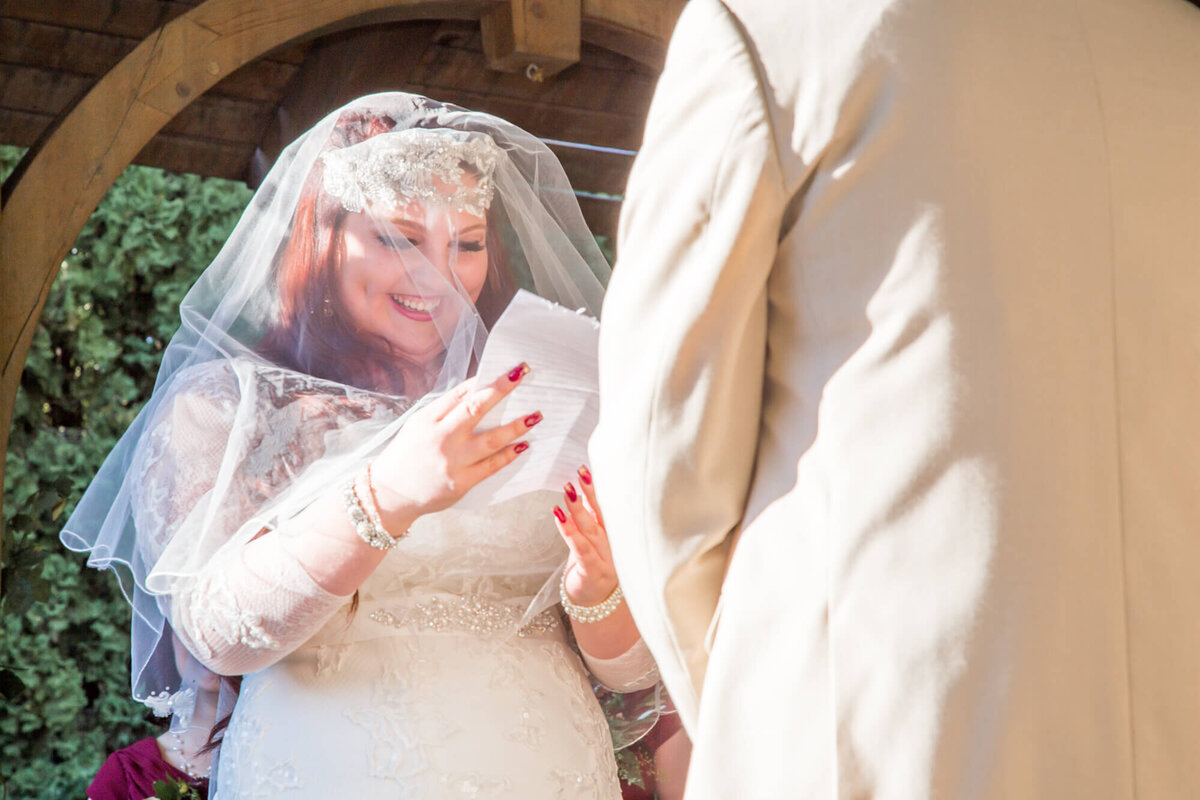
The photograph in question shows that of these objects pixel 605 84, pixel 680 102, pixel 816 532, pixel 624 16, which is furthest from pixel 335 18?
pixel 816 532

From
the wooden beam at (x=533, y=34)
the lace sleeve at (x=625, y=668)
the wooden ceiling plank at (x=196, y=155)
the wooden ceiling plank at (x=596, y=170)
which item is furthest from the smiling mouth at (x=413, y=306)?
the wooden ceiling plank at (x=596, y=170)

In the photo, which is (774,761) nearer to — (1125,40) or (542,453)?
(1125,40)

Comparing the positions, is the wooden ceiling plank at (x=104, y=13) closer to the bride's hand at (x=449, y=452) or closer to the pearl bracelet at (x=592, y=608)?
the bride's hand at (x=449, y=452)

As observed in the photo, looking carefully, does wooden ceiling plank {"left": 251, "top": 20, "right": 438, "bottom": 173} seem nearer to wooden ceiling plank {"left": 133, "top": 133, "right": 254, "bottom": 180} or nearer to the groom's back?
wooden ceiling plank {"left": 133, "top": 133, "right": 254, "bottom": 180}

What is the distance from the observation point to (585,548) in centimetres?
184

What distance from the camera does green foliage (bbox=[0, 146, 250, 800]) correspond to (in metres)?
5.68

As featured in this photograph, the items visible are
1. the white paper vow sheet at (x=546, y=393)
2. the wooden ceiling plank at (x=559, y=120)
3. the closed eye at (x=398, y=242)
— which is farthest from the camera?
the wooden ceiling plank at (x=559, y=120)

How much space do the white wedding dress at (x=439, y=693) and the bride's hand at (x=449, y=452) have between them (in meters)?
0.21

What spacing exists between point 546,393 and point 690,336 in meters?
0.75

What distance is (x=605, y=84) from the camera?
3.21m

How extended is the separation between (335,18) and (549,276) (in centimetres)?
76

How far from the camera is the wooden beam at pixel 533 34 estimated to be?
264cm

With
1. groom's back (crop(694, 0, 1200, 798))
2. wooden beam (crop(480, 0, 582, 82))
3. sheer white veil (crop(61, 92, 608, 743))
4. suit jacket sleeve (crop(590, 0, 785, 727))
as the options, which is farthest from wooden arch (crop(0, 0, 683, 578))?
groom's back (crop(694, 0, 1200, 798))

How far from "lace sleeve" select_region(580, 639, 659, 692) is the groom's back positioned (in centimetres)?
106
